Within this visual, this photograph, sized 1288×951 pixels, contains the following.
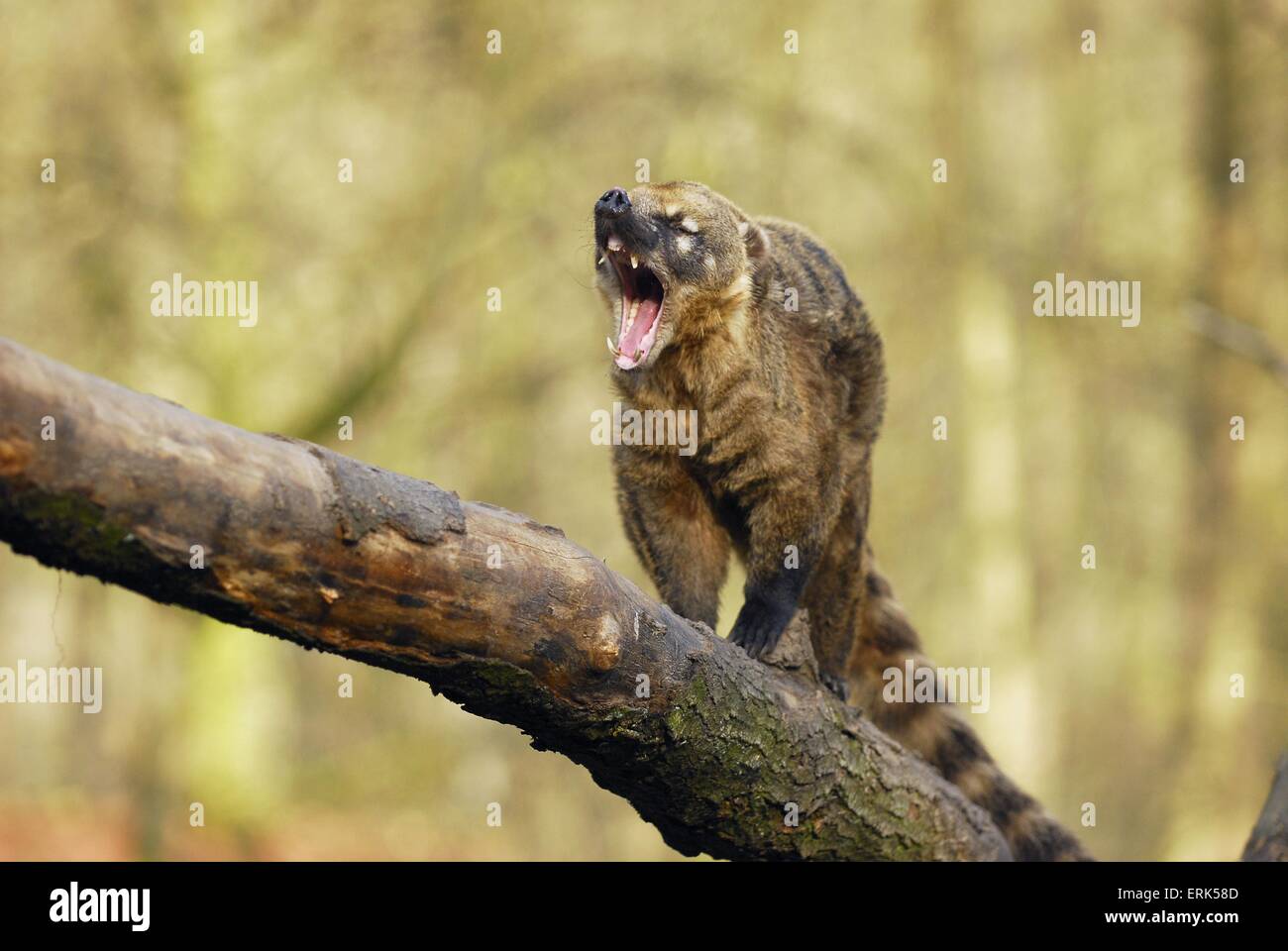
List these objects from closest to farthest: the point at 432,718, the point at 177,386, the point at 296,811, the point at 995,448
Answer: the point at 177,386 → the point at 995,448 → the point at 296,811 → the point at 432,718

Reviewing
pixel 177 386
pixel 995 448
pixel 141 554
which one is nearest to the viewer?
pixel 141 554

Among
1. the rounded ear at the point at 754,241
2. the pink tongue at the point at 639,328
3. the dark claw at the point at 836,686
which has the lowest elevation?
the dark claw at the point at 836,686

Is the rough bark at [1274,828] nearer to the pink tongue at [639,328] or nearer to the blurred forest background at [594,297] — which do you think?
the pink tongue at [639,328]

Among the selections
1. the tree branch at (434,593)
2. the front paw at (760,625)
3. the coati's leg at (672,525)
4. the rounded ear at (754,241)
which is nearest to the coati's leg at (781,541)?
the front paw at (760,625)

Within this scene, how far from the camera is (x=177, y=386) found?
12.3m

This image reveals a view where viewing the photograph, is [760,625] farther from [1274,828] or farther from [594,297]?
[594,297]

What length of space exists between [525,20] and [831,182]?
3976mm

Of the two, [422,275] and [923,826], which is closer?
[923,826]

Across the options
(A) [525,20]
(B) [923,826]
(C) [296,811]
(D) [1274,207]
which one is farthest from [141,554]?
(D) [1274,207]

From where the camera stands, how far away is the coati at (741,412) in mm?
5652

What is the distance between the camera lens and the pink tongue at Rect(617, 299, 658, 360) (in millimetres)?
5785

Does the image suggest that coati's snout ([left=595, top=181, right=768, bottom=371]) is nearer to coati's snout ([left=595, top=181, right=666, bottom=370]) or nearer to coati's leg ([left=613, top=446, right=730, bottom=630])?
coati's snout ([left=595, top=181, right=666, bottom=370])

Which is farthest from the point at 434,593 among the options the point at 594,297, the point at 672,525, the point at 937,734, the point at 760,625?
the point at 594,297
